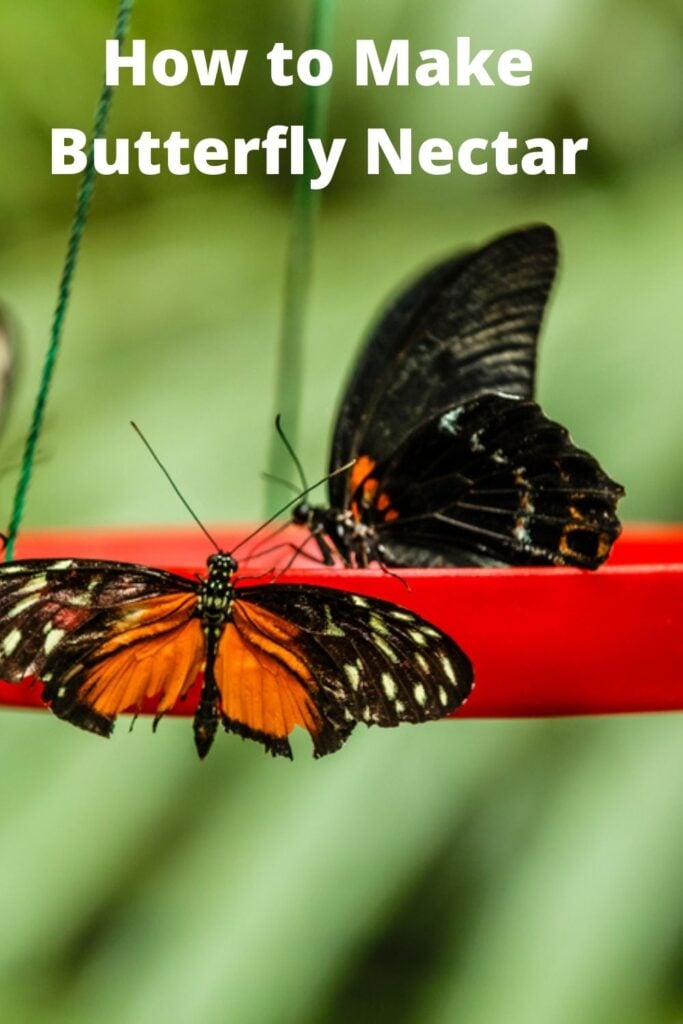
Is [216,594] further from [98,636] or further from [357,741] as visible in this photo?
[357,741]

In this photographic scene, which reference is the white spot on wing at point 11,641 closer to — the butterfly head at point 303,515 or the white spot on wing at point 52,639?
the white spot on wing at point 52,639

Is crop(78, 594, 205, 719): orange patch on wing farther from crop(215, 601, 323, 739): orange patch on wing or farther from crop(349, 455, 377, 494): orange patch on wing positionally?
crop(349, 455, 377, 494): orange patch on wing

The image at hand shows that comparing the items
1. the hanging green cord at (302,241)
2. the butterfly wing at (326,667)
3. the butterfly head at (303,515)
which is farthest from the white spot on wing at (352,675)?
the hanging green cord at (302,241)

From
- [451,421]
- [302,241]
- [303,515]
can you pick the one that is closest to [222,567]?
[451,421]

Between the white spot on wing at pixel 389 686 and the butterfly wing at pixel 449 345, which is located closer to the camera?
the white spot on wing at pixel 389 686

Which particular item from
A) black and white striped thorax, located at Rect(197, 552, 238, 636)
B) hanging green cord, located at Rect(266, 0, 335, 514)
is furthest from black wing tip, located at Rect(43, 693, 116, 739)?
hanging green cord, located at Rect(266, 0, 335, 514)

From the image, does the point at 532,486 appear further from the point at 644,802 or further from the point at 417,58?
the point at 417,58

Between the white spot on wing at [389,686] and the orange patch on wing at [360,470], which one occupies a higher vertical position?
the orange patch on wing at [360,470]
